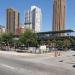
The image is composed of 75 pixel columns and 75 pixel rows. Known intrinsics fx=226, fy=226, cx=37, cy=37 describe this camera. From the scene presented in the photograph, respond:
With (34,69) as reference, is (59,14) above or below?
above

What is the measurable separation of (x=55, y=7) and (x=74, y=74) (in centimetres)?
14893

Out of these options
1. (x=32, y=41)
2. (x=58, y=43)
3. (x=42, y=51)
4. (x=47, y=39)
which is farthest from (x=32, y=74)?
(x=47, y=39)

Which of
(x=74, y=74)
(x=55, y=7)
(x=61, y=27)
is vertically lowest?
(x=74, y=74)

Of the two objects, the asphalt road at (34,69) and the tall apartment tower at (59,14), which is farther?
the tall apartment tower at (59,14)

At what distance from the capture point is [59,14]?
6112 inches

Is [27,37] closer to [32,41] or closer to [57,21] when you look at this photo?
[32,41]

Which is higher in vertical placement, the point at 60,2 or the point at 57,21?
the point at 60,2

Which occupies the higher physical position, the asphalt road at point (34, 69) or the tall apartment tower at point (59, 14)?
the tall apartment tower at point (59, 14)

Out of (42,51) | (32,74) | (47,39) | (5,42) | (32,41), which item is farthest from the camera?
(47,39)

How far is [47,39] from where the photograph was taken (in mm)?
127312

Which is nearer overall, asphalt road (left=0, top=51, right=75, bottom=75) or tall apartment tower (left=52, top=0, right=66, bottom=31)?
asphalt road (left=0, top=51, right=75, bottom=75)

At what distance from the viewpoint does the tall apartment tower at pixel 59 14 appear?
5935 inches

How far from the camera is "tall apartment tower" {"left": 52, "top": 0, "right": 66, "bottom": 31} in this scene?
495 feet

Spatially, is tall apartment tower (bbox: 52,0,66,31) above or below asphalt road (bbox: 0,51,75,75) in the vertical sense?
above
